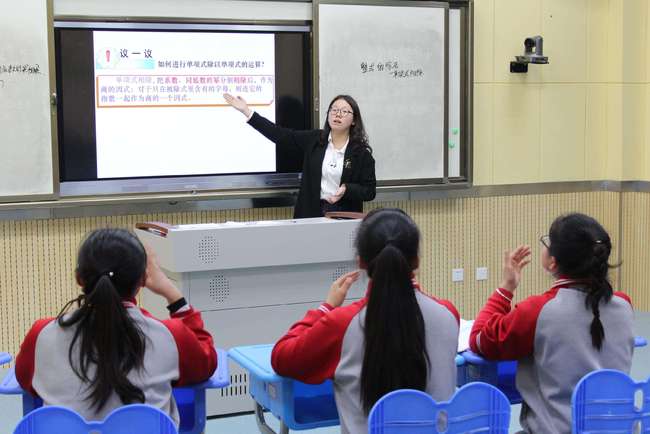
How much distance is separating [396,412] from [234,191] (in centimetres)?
353

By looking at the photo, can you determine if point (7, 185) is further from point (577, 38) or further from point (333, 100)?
point (577, 38)

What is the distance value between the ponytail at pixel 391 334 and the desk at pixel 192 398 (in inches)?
18.0

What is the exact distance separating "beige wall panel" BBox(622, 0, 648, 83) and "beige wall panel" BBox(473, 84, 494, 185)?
3.63ft

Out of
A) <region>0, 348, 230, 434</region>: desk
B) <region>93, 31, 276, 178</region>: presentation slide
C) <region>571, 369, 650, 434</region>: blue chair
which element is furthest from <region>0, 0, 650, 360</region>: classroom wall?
<region>571, 369, 650, 434</region>: blue chair

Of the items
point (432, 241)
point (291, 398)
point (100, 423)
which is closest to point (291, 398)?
point (291, 398)

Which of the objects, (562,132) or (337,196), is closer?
(337,196)

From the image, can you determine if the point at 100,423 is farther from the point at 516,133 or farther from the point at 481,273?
the point at 516,133

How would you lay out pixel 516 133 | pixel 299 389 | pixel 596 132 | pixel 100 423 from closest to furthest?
pixel 100 423, pixel 299 389, pixel 516 133, pixel 596 132

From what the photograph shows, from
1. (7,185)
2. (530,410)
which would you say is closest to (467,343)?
(530,410)

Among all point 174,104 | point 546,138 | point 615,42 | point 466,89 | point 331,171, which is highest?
point 615,42

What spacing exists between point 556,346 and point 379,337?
22.6 inches

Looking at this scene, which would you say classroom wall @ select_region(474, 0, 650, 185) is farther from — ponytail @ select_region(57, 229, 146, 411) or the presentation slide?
ponytail @ select_region(57, 229, 146, 411)

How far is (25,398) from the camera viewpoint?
8.25 feet

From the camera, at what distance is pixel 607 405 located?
2.25 m
